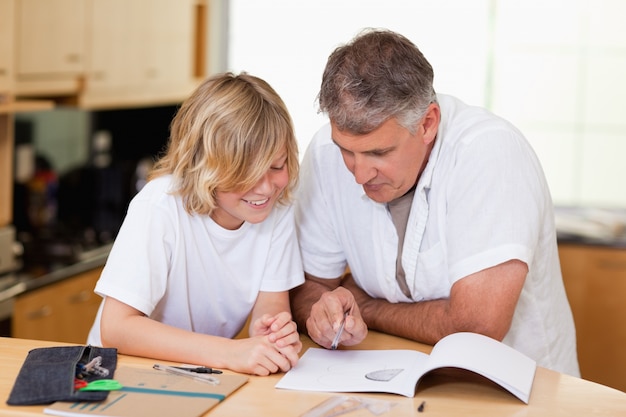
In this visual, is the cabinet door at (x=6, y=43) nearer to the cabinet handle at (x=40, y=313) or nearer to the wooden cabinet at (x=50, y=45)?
the wooden cabinet at (x=50, y=45)

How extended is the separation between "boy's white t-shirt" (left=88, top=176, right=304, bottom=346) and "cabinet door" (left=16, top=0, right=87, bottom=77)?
4.36 ft

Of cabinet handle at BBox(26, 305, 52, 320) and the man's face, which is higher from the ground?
the man's face

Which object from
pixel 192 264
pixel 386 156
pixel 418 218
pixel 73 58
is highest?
pixel 73 58

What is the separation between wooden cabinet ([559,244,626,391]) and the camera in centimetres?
387

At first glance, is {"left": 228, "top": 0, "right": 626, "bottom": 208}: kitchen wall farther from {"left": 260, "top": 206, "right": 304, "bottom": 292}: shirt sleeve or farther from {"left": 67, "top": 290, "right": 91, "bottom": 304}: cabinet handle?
{"left": 260, "top": 206, "right": 304, "bottom": 292}: shirt sleeve

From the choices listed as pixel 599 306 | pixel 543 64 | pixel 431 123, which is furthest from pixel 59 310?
pixel 543 64

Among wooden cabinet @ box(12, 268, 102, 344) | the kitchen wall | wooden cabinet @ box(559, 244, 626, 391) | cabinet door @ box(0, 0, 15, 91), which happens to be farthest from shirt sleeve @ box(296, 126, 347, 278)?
the kitchen wall

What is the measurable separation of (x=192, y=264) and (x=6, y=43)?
4.39ft

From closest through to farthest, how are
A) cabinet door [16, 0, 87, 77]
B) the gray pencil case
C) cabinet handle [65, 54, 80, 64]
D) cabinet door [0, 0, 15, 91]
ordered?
1. the gray pencil case
2. cabinet door [0, 0, 15, 91]
3. cabinet door [16, 0, 87, 77]
4. cabinet handle [65, 54, 80, 64]

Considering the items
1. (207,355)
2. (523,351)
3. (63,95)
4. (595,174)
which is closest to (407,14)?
(595,174)

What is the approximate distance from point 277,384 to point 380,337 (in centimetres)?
42

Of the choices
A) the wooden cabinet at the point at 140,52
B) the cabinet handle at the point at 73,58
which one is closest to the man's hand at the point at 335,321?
the cabinet handle at the point at 73,58

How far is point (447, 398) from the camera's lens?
1480 millimetres

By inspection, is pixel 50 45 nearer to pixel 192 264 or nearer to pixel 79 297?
pixel 79 297
